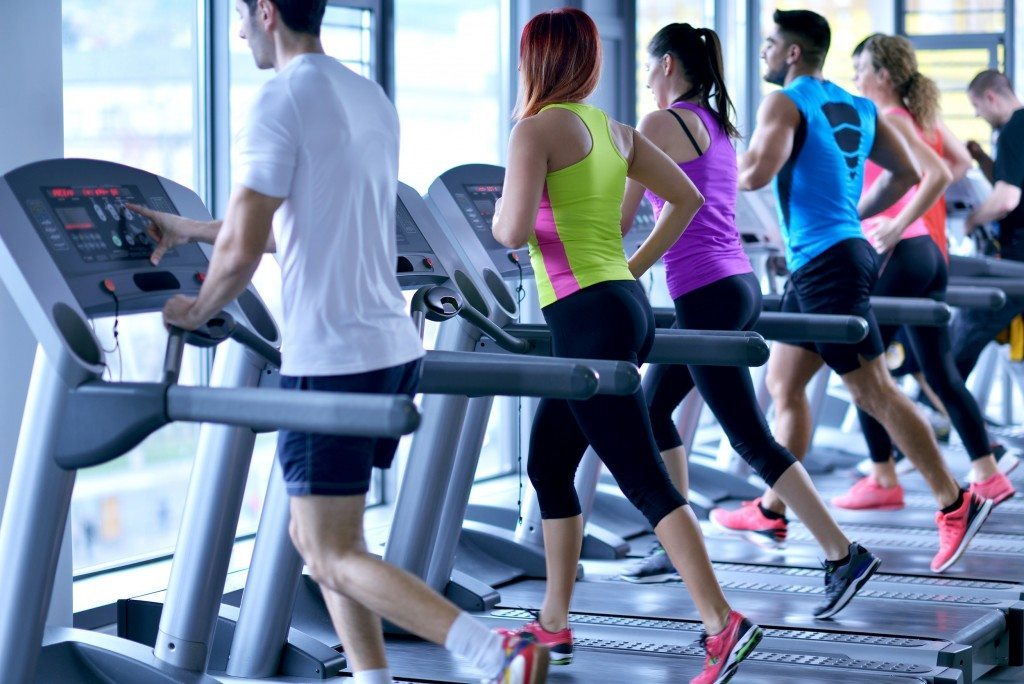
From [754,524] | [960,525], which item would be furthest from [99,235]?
[754,524]

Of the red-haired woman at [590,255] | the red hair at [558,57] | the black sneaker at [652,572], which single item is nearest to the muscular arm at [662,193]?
the red-haired woman at [590,255]

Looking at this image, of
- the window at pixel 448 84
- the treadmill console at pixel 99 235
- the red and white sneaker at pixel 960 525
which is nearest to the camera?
the treadmill console at pixel 99 235

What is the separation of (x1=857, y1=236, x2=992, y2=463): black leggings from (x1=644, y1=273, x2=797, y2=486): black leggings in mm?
1296

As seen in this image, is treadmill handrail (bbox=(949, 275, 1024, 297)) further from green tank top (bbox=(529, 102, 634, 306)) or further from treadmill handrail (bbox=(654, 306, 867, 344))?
green tank top (bbox=(529, 102, 634, 306))

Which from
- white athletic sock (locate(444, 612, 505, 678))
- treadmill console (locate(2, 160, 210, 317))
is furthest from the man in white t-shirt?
treadmill console (locate(2, 160, 210, 317))

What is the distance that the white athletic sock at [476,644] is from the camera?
2.36 meters

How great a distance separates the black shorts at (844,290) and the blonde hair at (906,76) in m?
1.02

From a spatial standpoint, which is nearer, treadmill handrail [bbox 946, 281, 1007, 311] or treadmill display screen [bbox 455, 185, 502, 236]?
treadmill display screen [bbox 455, 185, 502, 236]

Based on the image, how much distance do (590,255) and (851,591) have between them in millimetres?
1300

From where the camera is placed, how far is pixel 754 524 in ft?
16.2

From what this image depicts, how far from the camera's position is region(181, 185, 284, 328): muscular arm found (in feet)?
7.71

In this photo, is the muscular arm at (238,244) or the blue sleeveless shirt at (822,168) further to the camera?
the blue sleeveless shirt at (822,168)

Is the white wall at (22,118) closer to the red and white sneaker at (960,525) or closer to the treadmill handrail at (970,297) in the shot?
the red and white sneaker at (960,525)

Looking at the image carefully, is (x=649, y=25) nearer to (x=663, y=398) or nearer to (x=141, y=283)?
(x=663, y=398)
